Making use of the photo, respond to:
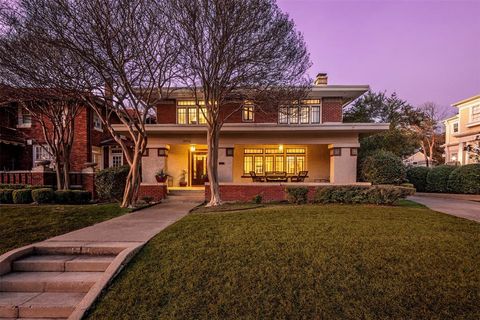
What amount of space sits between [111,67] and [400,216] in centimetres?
1087

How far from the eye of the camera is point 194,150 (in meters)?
16.1

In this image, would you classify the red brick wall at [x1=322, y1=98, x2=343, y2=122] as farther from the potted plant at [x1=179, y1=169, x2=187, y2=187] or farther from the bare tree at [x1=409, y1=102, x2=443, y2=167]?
the bare tree at [x1=409, y1=102, x2=443, y2=167]

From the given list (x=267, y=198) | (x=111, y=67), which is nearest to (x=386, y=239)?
(x=267, y=198)

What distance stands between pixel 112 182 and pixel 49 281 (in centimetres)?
777

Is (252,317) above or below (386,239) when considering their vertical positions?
below

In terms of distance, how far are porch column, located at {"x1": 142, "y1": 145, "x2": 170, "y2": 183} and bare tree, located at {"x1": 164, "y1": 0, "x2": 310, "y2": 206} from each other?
15.9ft

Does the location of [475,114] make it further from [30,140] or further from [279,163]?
[30,140]

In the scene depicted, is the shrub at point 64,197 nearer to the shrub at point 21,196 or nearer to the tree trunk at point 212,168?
the shrub at point 21,196

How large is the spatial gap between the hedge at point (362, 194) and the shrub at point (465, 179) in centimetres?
757

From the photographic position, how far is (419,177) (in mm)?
16453

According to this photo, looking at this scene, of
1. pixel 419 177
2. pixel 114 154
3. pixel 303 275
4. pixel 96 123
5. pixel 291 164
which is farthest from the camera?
pixel 114 154

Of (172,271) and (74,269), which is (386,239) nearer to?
(172,271)

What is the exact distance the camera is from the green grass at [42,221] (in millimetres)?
5681

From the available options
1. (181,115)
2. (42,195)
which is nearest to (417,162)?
(181,115)
